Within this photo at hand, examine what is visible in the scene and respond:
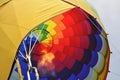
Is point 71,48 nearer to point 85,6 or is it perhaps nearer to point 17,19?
point 85,6

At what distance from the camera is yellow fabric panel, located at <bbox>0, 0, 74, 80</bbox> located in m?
13.1

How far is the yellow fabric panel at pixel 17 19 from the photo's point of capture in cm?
1314

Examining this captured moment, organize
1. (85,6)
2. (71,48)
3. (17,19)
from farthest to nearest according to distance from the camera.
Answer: (71,48)
(85,6)
(17,19)

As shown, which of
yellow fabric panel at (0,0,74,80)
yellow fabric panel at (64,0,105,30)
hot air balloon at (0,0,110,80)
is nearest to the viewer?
yellow fabric panel at (0,0,74,80)

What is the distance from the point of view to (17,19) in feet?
44.2

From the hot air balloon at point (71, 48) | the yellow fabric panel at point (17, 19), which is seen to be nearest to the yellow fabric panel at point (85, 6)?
the hot air balloon at point (71, 48)

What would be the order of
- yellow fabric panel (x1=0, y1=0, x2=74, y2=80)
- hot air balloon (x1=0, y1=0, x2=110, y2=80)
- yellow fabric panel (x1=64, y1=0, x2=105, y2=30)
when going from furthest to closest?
hot air balloon (x1=0, y1=0, x2=110, y2=80), yellow fabric panel (x1=64, y1=0, x2=105, y2=30), yellow fabric panel (x1=0, y1=0, x2=74, y2=80)

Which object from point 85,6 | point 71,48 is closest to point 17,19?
point 85,6

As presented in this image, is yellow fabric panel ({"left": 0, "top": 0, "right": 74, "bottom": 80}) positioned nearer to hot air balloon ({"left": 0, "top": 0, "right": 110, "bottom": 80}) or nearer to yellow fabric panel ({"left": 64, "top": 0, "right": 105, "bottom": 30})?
yellow fabric panel ({"left": 64, "top": 0, "right": 105, "bottom": 30})

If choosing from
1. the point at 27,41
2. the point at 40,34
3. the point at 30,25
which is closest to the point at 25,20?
the point at 30,25

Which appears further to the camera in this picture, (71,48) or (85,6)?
(71,48)

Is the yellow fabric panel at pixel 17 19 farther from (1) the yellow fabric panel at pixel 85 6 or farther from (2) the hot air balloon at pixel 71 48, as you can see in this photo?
(2) the hot air balloon at pixel 71 48

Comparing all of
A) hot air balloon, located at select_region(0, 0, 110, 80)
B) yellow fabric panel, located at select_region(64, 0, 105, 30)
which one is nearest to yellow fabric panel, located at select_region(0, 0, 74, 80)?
yellow fabric panel, located at select_region(64, 0, 105, 30)

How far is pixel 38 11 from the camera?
1357cm
